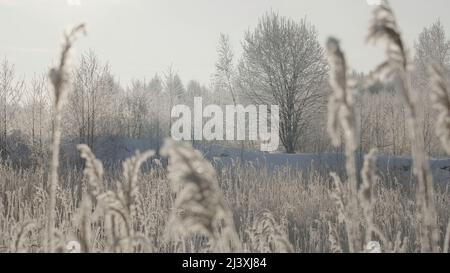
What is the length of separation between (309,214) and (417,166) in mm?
4670

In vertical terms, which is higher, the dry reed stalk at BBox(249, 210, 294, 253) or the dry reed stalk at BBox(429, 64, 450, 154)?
the dry reed stalk at BBox(429, 64, 450, 154)

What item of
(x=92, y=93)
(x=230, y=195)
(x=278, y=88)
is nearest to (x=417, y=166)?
(x=230, y=195)

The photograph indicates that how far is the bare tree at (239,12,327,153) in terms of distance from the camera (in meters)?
17.0

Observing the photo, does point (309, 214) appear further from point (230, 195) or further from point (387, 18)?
point (387, 18)

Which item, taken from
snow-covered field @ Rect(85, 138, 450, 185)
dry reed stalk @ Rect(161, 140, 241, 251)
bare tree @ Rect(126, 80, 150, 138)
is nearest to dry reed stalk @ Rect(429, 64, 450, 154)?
dry reed stalk @ Rect(161, 140, 241, 251)

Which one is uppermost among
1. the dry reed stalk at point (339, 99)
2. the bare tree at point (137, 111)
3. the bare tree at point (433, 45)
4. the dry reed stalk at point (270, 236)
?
the bare tree at point (433, 45)

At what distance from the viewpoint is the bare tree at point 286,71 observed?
1705 cm

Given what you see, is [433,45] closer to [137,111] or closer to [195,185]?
[137,111]

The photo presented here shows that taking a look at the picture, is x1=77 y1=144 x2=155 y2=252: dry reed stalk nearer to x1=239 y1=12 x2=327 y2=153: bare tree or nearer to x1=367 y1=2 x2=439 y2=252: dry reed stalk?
x1=367 y1=2 x2=439 y2=252: dry reed stalk

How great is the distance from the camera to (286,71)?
17266mm

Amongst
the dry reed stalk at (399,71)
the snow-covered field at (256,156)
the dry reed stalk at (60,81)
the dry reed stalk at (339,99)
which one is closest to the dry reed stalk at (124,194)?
the dry reed stalk at (60,81)

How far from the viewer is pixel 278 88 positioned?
56.7ft

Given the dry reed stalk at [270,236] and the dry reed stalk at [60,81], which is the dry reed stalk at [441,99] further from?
the dry reed stalk at [60,81]

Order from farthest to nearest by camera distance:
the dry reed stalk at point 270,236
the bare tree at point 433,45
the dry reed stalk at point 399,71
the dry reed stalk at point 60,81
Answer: the bare tree at point 433,45
the dry reed stalk at point 270,236
the dry reed stalk at point 60,81
the dry reed stalk at point 399,71
